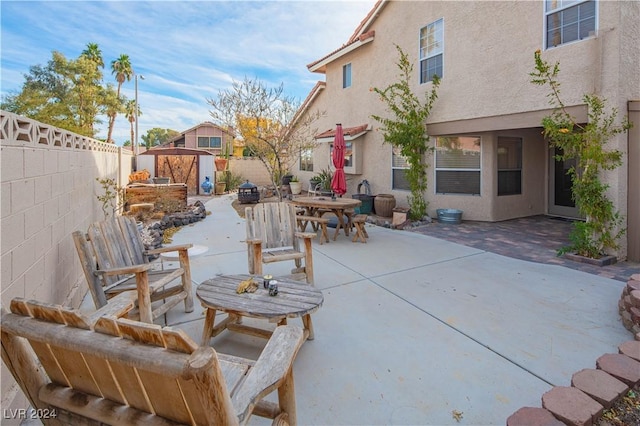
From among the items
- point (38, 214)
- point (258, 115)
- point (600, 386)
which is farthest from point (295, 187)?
point (600, 386)

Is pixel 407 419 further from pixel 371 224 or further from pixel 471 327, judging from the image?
pixel 371 224

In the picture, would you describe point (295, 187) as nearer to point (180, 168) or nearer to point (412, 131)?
point (180, 168)

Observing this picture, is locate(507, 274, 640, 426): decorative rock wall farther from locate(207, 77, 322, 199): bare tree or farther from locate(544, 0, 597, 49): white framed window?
locate(207, 77, 322, 199): bare tree

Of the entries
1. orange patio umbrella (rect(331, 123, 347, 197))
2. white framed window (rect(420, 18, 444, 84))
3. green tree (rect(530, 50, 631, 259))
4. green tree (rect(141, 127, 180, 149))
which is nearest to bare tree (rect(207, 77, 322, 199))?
orange patio umbrella (rect(331, 123, 347, 197))

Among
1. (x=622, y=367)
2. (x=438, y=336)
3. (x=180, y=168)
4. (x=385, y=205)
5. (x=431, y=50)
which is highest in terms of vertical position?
(x=431, y=50)

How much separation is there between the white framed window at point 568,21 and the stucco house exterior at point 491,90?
0.06ft

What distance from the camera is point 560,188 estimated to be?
32.3ft

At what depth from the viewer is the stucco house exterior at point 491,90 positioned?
5.94 meters

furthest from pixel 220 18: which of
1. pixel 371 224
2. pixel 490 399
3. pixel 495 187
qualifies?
pixel 490 399

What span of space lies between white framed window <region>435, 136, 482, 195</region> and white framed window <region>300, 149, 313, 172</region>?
757cm

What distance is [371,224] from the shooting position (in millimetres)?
9797

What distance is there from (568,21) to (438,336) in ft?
22.9

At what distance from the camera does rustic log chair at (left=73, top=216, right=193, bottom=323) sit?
329 centimetres

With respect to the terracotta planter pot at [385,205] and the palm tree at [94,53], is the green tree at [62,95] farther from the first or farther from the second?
the terracotta planter pot at [385,205]
